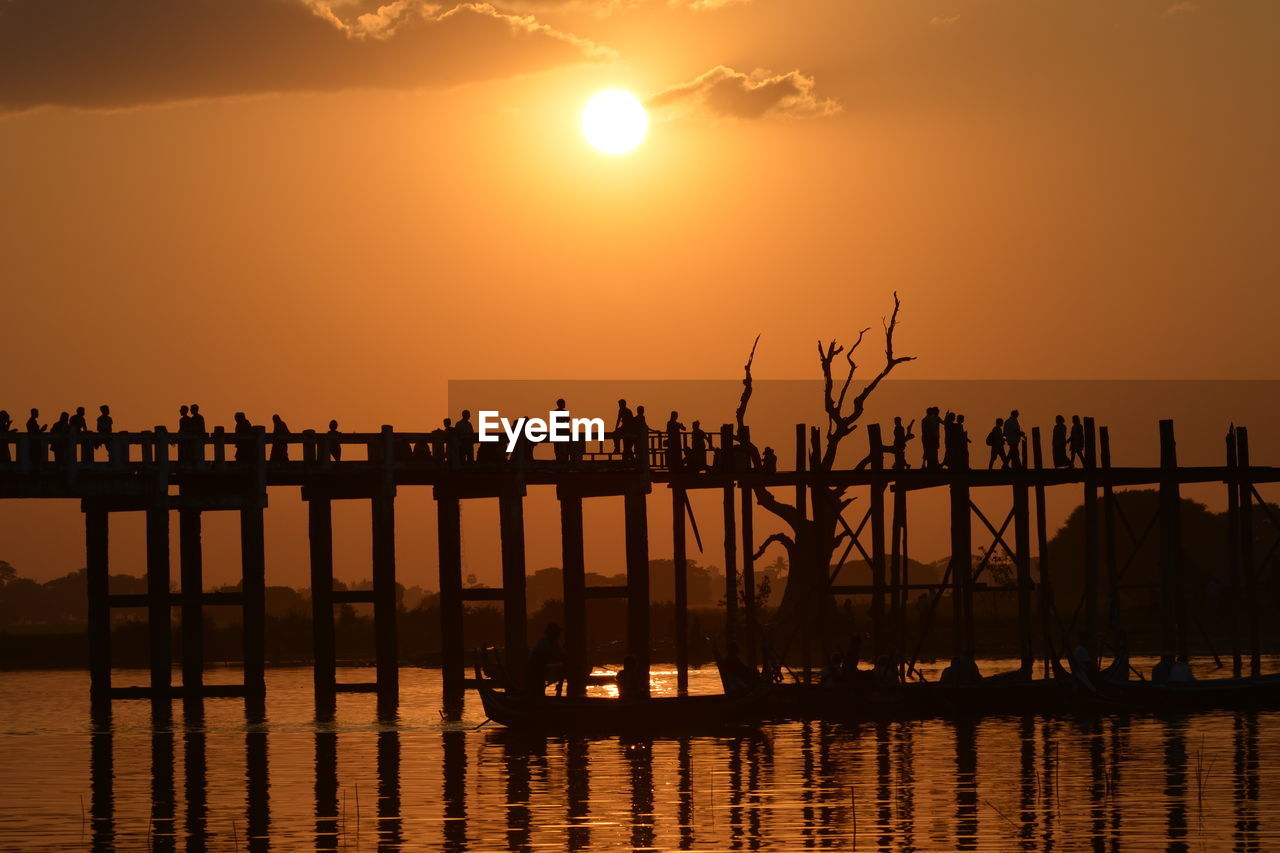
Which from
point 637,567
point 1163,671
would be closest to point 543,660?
point 637,567

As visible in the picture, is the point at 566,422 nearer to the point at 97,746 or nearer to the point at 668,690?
the point at 97,746

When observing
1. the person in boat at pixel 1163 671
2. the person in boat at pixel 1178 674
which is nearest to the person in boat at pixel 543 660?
the person in boat at pixel 1163 671

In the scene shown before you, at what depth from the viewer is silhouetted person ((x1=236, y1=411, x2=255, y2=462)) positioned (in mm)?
46000

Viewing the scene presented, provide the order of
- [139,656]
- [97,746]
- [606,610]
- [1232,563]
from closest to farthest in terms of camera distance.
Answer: [97,746] < [1232,563] < [139,656] < [606,610]

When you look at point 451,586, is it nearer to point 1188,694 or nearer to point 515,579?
point 515,579

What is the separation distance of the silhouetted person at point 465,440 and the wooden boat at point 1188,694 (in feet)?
45.7

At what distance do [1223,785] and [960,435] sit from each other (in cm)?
1819

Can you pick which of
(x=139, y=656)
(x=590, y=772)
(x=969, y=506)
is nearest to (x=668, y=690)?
(x=969, y=506)

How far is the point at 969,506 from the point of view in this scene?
4959 centimetres

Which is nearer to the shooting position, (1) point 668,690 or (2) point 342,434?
(2) point 342,434

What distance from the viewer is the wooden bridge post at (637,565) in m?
49.6

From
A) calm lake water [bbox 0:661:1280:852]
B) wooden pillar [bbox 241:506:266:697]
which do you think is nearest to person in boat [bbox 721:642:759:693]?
calm lake water [bbox 0:661:1280:852]

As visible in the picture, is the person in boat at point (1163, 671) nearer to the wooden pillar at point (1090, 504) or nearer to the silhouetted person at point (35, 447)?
the wooden pillar at point (1090, 504)

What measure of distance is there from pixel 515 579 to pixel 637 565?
2.88m
